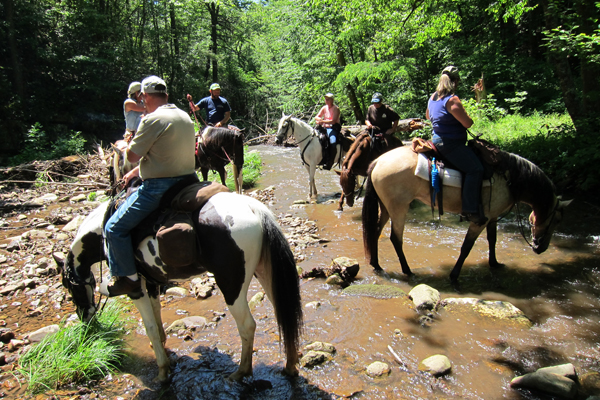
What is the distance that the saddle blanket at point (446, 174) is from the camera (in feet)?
15.6

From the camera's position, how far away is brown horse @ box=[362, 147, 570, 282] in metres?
4.73

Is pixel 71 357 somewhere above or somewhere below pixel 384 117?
below

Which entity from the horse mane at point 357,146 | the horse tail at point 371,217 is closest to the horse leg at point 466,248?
the horse tail at point 371,217

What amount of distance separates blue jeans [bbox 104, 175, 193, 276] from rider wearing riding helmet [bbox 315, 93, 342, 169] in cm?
750

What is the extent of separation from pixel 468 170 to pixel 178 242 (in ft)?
12.3

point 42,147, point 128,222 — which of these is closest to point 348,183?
point 128,222

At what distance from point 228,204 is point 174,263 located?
66cm

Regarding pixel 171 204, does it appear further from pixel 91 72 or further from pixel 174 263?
pixel 91 72

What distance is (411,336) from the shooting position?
3.68 meters

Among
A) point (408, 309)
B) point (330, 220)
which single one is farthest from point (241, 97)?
point (408, 309)

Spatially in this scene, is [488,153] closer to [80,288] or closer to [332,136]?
[80,288]

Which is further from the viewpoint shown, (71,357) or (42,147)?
(42,147)

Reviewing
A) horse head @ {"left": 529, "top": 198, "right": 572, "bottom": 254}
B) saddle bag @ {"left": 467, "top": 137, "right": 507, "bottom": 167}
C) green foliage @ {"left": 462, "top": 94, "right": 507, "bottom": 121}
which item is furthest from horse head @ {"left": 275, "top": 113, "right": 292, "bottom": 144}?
green foliage @ {"left": 462, "top": 94, "right": 507, "bottom": 121}

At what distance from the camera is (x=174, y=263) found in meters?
2.92
